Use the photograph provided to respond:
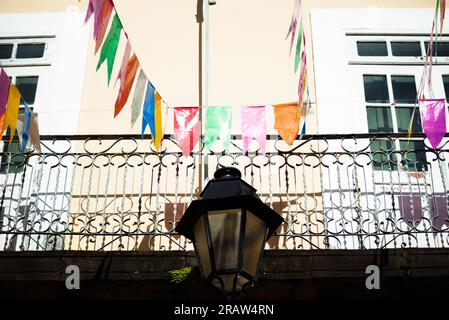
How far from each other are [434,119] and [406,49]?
2.04 m

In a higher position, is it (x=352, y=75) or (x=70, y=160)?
(x=352, y=75)

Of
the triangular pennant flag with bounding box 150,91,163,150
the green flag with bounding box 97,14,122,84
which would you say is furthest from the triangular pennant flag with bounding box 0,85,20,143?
the triangular pennant flag with bounding box 150,91,163,150

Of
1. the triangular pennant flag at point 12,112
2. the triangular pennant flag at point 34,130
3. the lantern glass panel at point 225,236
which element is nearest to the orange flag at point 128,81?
the triangular pennant flag at point 34,130

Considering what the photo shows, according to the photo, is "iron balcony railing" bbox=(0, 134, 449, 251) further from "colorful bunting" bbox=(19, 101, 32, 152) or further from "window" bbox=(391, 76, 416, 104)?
"window" bbox=(391, 76, 416, 104)

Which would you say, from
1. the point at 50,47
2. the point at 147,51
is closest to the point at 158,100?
the point at 147,51

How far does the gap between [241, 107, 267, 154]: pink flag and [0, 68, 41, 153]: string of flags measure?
1956mm

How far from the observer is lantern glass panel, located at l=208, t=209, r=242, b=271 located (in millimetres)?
3043

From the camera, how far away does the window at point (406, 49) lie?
757 centimetres

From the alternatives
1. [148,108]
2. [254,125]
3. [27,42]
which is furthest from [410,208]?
[27,42]

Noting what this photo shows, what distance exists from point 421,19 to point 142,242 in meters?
4.37

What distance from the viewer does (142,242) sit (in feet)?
21.2

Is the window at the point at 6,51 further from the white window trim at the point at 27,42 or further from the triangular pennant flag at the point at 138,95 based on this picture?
the triangular pennant flag at the point at 138,95
